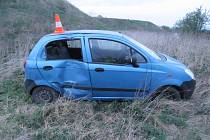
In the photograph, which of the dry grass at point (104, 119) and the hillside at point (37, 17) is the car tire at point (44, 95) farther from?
the hillside at point (37, 17)

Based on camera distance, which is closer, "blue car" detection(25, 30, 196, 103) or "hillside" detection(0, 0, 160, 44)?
"blue car" detection(25, 30, 196, 103)

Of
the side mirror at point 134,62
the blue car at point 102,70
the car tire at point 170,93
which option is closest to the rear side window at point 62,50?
the blue car at point 102,70

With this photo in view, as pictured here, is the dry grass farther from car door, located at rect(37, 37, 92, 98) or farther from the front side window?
the front side window

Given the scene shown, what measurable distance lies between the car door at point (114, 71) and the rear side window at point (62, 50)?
35cm

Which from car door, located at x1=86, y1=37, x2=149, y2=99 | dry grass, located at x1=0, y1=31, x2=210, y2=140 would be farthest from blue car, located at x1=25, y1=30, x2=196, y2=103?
dry grass, located at x1=0, y1=31, x2=210, y2=140

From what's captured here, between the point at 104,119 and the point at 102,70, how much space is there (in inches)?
40.3

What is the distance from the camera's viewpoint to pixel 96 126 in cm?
611

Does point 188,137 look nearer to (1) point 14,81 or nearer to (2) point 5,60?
(1) point 14,81

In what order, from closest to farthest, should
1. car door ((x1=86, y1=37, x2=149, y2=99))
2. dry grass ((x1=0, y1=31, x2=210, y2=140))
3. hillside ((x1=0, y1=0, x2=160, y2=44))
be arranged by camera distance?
dry grass ((x1=0, y1=31, x2=210, y2=140)) → car door ((x1=86, y1=37, x2=149, y2=99)) → hillside ((x1=0, y1=0, x2=160, y2=44))

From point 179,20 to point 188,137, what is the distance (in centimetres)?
1515

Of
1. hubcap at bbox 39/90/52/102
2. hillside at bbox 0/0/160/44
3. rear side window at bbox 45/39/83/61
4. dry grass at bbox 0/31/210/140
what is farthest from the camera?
hillside at bbox 0/0/160/44

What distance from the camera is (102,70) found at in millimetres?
6832

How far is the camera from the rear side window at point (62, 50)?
7117 millimetres

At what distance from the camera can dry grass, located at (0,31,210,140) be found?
19.2 feet
